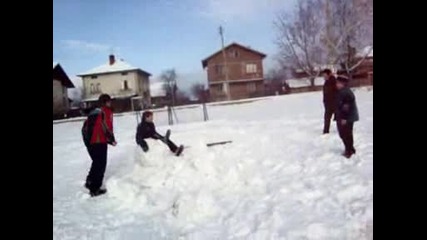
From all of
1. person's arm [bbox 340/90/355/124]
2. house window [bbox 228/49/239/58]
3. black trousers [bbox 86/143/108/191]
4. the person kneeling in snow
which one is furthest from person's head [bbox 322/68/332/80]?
black trousers [bbox 86/143/108/191]

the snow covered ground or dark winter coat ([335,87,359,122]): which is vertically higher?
dark winter coat ([335,87,359,122])

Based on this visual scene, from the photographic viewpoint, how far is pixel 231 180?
2.31 metres

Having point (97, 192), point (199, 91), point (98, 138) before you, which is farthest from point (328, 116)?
point (97, 192)

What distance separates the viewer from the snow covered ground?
2.02 m

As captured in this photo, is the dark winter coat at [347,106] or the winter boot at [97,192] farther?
the winter boot at [97,192]

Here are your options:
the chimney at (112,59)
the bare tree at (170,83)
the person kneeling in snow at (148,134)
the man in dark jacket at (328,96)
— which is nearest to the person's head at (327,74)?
the man in dark jacket at (328,96)

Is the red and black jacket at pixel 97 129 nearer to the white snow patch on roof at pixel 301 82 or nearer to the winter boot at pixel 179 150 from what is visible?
the winter boot at pixel 179 150

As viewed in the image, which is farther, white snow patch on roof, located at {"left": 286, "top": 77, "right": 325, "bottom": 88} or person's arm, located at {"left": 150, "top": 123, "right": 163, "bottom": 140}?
person's arm, located at {"left": 150, "top": 123, "right": 163, "bottom": 140}

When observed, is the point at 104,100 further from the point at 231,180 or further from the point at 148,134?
the point at 231,180

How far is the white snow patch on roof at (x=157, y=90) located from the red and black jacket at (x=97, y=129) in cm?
25

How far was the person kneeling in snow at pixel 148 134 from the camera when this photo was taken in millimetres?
2186

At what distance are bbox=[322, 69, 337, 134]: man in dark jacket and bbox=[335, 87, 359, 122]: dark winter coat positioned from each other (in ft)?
0.11

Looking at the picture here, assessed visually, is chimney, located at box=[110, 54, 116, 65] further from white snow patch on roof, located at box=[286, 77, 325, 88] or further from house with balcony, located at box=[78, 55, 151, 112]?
white snow patch on roof, located at box=[286, 77, 325, 88]
